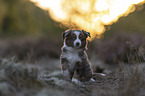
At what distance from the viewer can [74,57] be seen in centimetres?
524

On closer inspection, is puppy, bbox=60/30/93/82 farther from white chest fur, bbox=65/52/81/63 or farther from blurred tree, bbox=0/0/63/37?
blurred tree, bbox=0/0/63/37

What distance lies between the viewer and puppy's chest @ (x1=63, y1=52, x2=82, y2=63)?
522 centimetres

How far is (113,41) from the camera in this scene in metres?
13.1

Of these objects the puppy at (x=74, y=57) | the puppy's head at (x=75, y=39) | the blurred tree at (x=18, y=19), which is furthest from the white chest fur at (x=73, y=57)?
the blurred tree at (x=18, y=19)

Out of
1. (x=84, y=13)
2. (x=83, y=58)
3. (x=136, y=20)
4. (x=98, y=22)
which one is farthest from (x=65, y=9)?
Answer: (x=83, y=58)

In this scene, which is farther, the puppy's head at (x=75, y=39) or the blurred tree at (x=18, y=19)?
the blurred tree at (x=18, y=19)

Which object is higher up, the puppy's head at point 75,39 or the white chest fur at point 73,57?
the puppy's head at point 75,39

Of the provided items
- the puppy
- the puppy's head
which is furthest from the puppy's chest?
the puppy's head

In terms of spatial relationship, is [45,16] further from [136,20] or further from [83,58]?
[83,58]

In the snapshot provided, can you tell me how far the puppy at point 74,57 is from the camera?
17.1 ft

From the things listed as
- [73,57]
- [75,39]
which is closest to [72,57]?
[73,57]

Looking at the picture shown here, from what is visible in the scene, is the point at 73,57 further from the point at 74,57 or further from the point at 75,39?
the point at 75,39

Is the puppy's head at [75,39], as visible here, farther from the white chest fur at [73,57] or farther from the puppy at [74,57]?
the white chest fur at [73,57]

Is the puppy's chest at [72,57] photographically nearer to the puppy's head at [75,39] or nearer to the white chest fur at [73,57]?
the white chest fur at [73,57]
